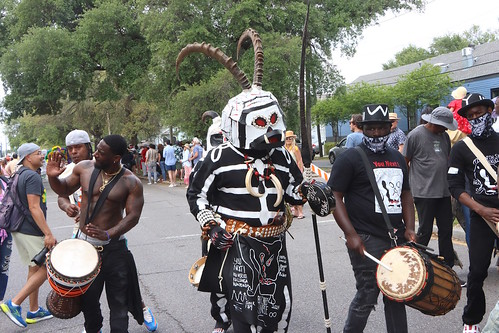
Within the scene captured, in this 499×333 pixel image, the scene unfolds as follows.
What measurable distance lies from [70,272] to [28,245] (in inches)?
72.4

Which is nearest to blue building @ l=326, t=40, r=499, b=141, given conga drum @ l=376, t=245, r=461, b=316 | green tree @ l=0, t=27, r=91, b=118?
green tree @ l=0, t=27, r=91, b=118

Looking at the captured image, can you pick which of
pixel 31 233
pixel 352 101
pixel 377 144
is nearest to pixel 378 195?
pixel 377 144

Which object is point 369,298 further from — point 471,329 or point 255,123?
point 255,123

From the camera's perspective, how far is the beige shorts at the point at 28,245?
5.32 meters

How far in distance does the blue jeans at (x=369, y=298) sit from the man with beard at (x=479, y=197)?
0.93 meters

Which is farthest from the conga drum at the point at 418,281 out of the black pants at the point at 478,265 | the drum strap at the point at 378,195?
the black pants at the point at 478,265

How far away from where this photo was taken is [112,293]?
4.16 m

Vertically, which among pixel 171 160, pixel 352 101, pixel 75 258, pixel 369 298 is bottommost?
pixel 171 160

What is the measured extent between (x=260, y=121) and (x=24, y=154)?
300 centimetres

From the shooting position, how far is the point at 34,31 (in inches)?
969

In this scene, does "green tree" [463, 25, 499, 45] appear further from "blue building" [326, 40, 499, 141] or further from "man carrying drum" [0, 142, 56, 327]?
"man carrying drum" [0, 142, 56, 327]

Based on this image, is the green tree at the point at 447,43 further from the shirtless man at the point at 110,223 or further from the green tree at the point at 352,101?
the shirtless man at the point at 110,223

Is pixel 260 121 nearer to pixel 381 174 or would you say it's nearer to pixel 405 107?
pixel 381 174

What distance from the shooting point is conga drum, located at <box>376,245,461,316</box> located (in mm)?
3234
